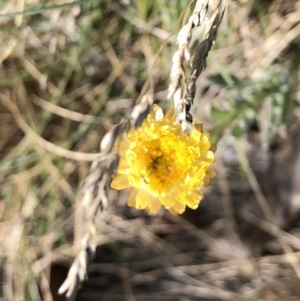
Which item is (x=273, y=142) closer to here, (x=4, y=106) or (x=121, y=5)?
(x=121, y=5)

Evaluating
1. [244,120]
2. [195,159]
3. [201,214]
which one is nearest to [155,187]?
[195,159]

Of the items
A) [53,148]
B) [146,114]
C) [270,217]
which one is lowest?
[270,217]

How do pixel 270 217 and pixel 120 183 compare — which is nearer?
pixel 120 183

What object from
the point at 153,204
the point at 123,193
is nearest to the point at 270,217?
the point at 123,193

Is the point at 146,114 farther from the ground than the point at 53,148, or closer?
farther from the ground

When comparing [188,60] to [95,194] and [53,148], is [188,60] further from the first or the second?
[53,148]

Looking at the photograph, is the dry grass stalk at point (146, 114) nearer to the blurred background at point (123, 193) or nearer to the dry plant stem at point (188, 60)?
the dry plant stem at point (188, 60)
